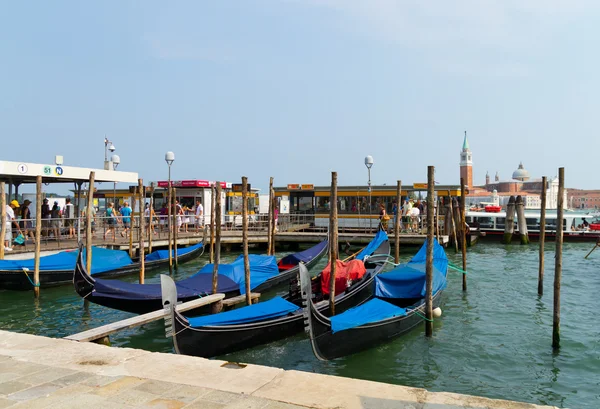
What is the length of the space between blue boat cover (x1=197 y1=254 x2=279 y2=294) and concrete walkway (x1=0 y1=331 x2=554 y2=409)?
5282 millimetres

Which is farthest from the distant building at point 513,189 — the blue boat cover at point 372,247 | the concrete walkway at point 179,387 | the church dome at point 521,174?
the concrete walkway at point 179,387

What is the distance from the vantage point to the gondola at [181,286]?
8953 mm

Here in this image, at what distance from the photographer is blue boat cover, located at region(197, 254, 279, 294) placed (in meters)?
10.6

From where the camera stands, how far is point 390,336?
8.12 metres

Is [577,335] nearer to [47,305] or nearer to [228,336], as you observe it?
[228,336]

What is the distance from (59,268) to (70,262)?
33 centimetres

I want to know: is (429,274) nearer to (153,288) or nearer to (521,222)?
(153,288)

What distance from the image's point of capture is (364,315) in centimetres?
745

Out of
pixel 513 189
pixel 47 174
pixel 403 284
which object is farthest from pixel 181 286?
pixel 513 189

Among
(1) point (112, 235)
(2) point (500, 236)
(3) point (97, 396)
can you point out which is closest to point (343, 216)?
(2) point (500, 236)

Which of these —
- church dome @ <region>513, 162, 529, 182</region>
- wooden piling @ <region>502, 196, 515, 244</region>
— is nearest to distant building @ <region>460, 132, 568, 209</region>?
church dome @ <region>513, 162, 529, 182</region>

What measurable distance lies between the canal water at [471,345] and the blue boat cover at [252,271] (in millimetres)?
819

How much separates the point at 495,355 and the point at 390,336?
64.9 inches

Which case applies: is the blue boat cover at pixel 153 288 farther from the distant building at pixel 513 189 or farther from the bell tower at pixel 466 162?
the bell tower at pixel 466 162
